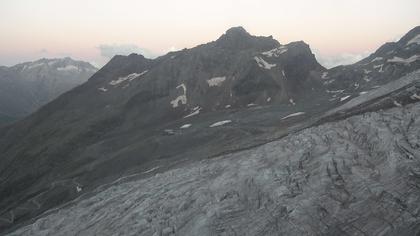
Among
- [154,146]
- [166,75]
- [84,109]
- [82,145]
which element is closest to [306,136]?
[154,146]

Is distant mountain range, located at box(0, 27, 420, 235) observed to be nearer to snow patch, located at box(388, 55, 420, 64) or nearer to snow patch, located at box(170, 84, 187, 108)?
snow patch, located at box(388, 55, 420, 64)

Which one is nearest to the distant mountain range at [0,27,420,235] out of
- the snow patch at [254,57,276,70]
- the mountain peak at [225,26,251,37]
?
the mountain peak at [225,26,251,37]

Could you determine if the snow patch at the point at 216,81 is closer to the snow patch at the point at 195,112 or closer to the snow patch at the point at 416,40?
the snow patch at the point at 195,112

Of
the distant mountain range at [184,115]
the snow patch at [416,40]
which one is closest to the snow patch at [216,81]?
the distant mountain range at [184,115]

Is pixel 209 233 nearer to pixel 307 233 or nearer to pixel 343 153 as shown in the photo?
pixel 307 233

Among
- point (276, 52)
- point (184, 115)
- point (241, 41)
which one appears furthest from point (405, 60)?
point (184, 115)

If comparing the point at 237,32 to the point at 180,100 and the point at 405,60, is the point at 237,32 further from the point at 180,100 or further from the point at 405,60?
the point at 405,60

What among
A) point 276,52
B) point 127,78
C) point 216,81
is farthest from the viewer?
point 127,78
